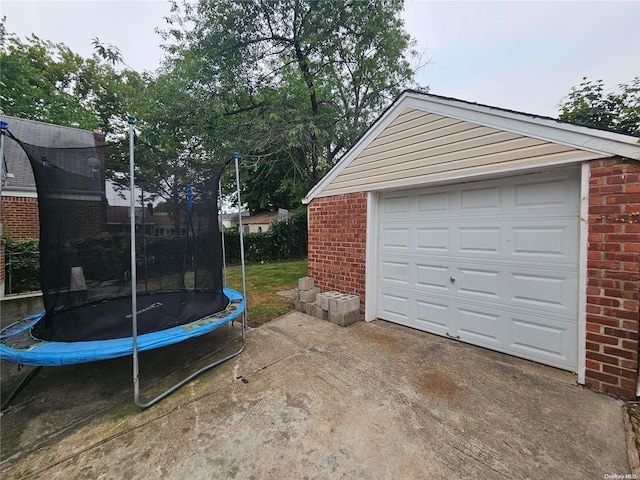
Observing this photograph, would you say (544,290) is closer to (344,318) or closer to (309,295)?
(344,318)

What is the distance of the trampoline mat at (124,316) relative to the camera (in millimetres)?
2717

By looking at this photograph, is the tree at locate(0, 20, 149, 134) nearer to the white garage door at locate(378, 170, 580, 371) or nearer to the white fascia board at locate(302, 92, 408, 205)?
the white fascia board at locate(302, 92, 408, 205)

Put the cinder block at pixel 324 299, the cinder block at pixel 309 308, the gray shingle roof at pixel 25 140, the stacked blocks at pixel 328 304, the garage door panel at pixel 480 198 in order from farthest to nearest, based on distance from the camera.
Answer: the gray shingle roof at pixel 25 140, the cinder block at pixel 309 308, the cinder block at pixel 324 299, the stacked blocks at pixel 328 304, the garage door panel at pixel 480 198

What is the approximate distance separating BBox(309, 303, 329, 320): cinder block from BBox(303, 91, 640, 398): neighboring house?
0.54m

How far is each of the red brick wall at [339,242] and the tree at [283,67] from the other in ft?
14.8

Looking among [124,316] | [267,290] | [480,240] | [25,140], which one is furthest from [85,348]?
[25,140]

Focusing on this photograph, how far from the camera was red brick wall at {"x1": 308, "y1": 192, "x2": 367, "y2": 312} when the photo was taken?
4363mm

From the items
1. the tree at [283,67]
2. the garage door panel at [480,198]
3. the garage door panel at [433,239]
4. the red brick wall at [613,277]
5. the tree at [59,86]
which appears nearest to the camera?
the red brick wall at [613,277]

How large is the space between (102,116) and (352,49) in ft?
60.6

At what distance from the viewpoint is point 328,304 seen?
429 cm

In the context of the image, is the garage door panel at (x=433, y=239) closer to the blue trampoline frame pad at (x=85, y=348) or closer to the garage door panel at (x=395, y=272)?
the garage door panel at (x=395, y=272)

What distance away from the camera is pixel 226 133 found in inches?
389

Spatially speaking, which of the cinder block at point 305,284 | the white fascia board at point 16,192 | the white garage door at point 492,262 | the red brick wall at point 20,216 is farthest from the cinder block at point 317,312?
the white fascia board at point 16,192

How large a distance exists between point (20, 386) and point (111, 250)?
1573mm
